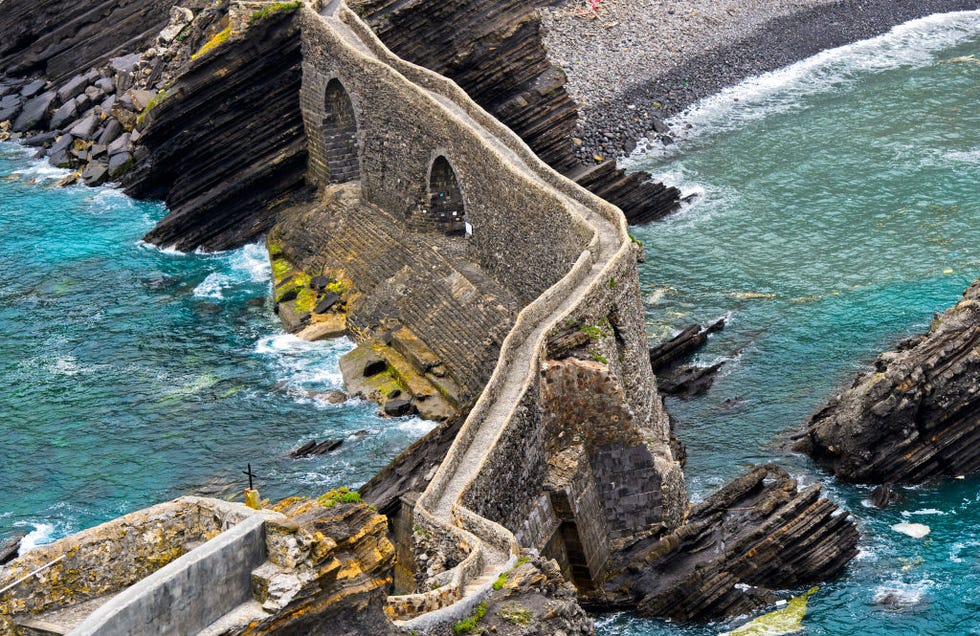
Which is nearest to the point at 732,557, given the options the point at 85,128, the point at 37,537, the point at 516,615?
the point at 516,615

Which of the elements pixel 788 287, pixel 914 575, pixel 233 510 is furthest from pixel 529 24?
pixel 233 510

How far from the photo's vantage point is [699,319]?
2143 inches

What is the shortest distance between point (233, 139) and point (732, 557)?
32.0 metres

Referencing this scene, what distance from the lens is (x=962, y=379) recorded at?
1764 inches

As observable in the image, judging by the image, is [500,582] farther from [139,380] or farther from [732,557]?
[139,380]

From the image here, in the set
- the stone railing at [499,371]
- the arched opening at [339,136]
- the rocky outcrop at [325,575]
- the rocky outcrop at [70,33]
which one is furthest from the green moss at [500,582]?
the rocky outcrop at [70,33]

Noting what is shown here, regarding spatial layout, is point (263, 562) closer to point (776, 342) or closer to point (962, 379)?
point (962, 379)

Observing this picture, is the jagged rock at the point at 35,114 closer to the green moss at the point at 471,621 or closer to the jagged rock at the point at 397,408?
the jagged rock at the point at 397,408

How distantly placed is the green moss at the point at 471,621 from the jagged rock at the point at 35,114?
50977mm

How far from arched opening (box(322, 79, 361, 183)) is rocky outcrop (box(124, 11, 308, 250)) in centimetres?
221

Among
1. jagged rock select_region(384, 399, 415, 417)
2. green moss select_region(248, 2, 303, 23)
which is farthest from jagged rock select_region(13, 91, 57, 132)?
jagged rock select_region(384, 399, 415, 417)

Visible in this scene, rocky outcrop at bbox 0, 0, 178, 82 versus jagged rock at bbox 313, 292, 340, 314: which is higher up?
rocky outcrop at bbox 0, 0, 178, 82

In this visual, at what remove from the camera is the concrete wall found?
21.8 m

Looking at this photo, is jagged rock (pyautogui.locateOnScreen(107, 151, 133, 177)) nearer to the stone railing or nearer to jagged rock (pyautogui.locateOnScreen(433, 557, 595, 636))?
the stone railing
